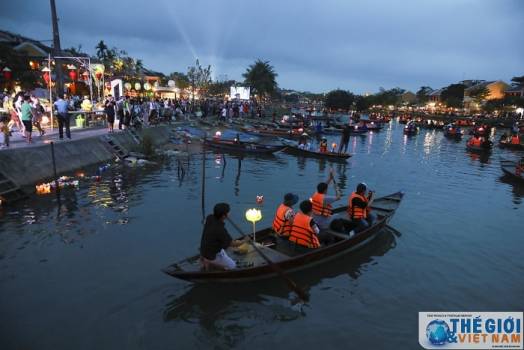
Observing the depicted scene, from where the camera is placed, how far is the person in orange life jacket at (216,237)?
7.61m

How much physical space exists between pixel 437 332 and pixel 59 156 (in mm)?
18128

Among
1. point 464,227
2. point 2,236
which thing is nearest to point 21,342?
point 2,236

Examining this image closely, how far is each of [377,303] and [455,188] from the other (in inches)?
582

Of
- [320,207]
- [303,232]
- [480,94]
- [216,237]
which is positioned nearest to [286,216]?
[303,232]

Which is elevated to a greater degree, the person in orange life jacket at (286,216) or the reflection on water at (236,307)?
the person in orange life jacket at (286,216)

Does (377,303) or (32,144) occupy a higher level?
(32,144)

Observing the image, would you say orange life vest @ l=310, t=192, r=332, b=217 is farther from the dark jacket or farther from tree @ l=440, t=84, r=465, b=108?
tree @ l=440, t=84, r=465, b=108

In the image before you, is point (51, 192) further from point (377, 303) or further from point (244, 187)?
point (377, 303)

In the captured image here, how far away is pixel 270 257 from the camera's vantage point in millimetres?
8938

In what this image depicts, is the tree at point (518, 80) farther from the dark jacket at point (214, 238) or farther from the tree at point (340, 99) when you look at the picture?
the dark jacket at point (214, 238)

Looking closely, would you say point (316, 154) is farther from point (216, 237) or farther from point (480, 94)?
point (480, 94)

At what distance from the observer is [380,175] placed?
23953 mm

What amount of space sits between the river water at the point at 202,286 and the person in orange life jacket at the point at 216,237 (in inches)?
45.4

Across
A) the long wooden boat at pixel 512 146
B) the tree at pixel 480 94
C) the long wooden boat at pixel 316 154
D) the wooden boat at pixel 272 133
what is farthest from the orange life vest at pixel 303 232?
the tree at pixel 480 94
